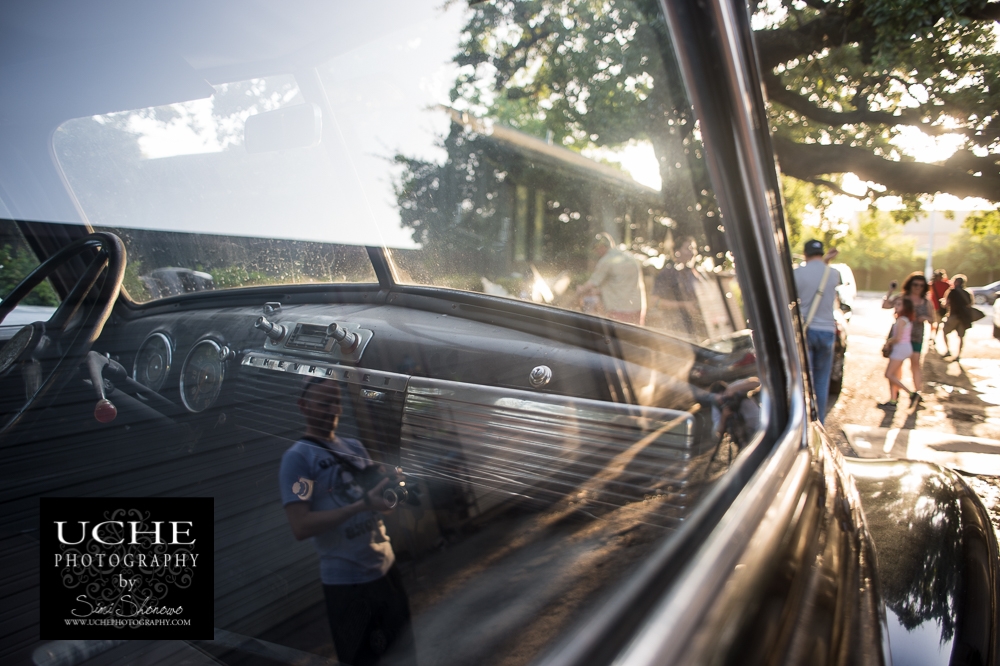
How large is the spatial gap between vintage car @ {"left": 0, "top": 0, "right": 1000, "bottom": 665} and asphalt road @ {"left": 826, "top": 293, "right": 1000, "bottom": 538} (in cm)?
221

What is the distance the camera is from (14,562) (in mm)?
827

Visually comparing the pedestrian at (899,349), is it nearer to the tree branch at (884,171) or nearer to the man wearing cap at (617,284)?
the tree branch at (884,171)

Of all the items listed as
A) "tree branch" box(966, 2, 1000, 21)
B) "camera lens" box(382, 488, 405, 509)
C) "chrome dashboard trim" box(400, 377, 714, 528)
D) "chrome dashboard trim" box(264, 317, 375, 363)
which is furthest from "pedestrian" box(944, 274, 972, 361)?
"camera lens" box(382, 488, 405, 509)

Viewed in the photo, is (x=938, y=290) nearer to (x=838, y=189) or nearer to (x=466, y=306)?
(x=838, y=189)

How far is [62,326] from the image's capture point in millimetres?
1055

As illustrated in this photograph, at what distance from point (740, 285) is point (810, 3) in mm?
4273

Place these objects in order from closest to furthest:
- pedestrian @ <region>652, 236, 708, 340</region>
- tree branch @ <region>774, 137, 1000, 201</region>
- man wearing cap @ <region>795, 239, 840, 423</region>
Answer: pedestrian @ <region>652, 236, 708, 340</region> < tree branch @ <region>774, 137, 1000, 201</region> < man wearing cap @ <region>795, 239, 840, 423</region>

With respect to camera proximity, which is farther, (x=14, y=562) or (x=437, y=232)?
(x=437, y=232)

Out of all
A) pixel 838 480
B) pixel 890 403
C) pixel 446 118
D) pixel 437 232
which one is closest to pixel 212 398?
pixel 437 232

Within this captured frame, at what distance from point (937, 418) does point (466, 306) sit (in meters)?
6.94

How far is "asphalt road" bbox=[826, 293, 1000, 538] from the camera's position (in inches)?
194

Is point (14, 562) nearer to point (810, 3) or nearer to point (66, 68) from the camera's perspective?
point (66, 68)

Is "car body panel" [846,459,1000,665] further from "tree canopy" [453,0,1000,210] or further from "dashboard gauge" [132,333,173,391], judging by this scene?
"dashboard gauge" [132,333,173,391]

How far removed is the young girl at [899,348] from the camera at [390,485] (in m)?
7.52
